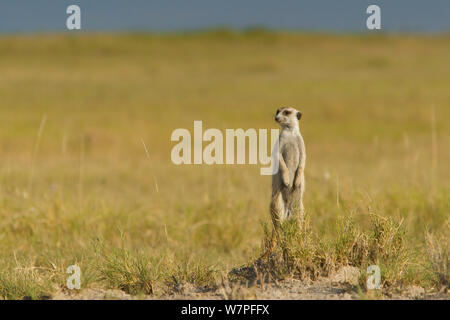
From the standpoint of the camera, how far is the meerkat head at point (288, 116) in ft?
14.5

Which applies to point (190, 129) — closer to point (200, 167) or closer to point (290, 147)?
point (200, 167)

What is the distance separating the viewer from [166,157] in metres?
18.2

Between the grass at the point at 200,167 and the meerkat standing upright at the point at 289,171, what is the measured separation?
0.18 m

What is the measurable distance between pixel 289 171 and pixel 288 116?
1.54 feet

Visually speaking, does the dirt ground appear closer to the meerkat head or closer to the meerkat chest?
the meerkat chest

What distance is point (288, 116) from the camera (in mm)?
4461

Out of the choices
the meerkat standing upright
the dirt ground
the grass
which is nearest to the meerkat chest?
the meerkat standing upright

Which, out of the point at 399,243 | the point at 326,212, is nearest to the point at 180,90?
the point at 326,212

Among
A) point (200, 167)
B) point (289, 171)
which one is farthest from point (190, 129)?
point (289, 171)

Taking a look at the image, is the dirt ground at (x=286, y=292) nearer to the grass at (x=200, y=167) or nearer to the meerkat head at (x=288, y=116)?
the grass at (x=200, y=167)

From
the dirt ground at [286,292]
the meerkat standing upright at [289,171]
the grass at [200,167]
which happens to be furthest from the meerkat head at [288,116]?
the dirt ground at [286,292]

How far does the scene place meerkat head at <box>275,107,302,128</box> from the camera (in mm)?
4422

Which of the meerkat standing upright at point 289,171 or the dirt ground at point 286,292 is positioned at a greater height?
the meerkat standing upright at point 289,171
